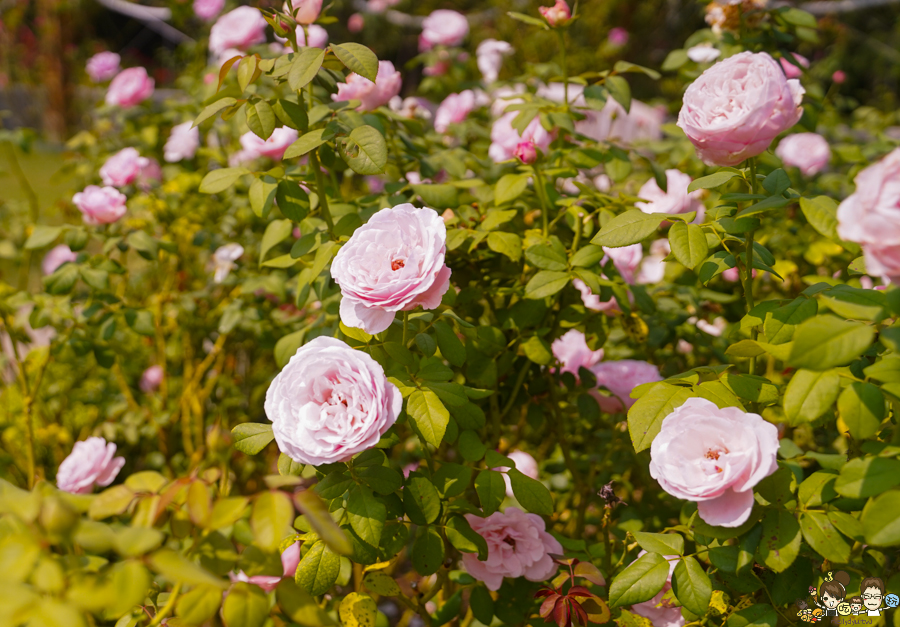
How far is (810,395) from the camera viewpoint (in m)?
0.70

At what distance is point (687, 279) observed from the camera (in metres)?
1.37

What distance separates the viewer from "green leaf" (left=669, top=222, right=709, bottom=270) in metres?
0.84

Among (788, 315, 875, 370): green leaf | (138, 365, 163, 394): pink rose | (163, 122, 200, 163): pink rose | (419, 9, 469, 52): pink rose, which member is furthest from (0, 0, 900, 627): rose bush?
(419, 9, 469, 52): pink rose

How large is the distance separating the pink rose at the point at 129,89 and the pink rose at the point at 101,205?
82 centimetres

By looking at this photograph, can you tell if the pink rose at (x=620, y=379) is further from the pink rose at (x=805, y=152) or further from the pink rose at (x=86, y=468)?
the pink rose at (x=805, y=152)

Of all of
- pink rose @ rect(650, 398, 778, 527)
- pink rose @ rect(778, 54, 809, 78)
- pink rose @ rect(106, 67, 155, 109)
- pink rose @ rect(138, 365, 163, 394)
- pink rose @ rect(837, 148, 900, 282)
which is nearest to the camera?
pink rose @ rect(837, 148, 900, 282)

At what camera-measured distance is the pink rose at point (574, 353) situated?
1.28 meters

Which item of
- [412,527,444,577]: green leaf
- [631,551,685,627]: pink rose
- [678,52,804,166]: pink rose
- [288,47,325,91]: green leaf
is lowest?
[631,551,685,627]: pink rose

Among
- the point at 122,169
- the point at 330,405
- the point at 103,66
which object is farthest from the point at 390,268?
the point at 103,66

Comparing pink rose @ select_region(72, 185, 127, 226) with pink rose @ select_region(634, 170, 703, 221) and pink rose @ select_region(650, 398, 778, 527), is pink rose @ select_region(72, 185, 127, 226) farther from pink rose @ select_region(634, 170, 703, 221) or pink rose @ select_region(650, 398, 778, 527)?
pink rose @ select_region(650, 398, 778, 527)

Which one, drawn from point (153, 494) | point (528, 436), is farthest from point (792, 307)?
point (528, 436)

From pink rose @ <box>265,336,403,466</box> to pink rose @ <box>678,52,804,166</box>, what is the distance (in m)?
0.55

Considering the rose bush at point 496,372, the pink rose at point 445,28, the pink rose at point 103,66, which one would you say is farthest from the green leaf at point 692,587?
the pink rose at point 103,66

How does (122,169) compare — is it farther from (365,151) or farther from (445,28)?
(445,28)
